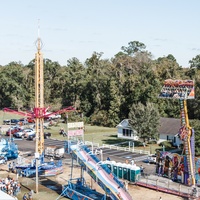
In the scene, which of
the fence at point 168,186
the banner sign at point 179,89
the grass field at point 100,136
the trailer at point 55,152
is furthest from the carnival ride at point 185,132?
the grass field at point 100,136

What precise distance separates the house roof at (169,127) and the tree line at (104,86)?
10251mm

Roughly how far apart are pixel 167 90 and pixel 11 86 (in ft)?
245

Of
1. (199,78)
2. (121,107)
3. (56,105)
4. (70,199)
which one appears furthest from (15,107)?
(70,199)

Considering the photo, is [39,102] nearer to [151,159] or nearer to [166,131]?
[151,159]

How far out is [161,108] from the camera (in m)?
70.3

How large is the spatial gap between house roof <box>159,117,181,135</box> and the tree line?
1025 cm

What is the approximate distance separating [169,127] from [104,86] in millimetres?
31908

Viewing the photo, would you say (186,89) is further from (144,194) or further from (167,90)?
(144,194)

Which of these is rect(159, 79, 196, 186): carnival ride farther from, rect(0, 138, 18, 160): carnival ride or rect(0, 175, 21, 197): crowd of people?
rect(0, 138, 18, 160): carnival ride

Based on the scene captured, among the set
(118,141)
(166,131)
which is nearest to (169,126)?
(166,131)

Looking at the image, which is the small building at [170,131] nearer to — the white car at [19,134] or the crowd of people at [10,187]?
the white car at [19,134]

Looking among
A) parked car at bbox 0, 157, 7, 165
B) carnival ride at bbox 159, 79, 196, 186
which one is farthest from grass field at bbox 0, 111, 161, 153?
carnival ride at bbox 159, 79, 196, 186

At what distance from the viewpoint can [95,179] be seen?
28.3 metres

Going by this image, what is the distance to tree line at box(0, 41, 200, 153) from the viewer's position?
73.1 meters
